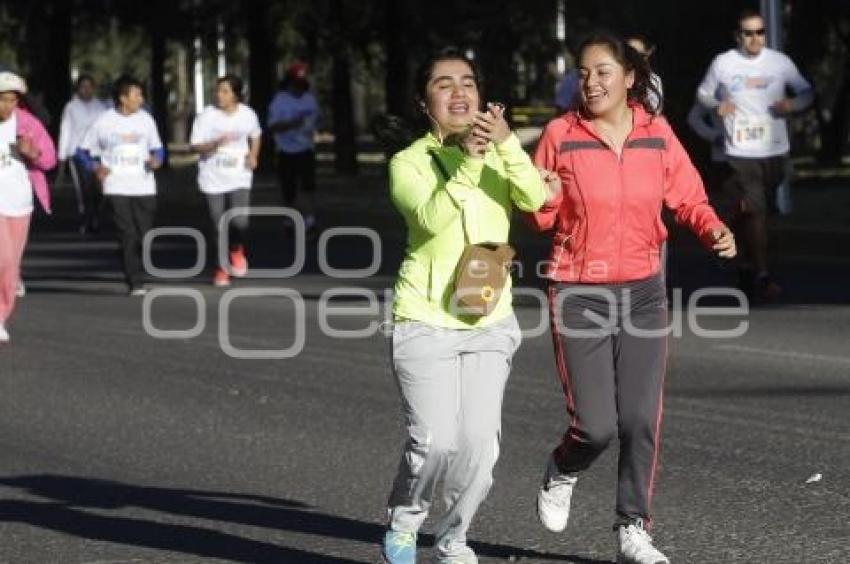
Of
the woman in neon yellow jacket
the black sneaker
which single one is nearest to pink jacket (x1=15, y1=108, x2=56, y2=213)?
the black sneaker

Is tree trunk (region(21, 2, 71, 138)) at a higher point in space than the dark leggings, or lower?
higher

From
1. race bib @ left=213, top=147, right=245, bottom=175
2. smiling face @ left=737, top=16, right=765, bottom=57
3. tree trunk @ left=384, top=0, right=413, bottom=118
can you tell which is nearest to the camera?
smiling face @ left=737, top=16, right=765, bottom=57

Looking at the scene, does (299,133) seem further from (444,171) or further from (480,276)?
(480,276)

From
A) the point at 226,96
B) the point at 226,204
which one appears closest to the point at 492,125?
the point at 226,204

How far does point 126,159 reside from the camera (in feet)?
63.2

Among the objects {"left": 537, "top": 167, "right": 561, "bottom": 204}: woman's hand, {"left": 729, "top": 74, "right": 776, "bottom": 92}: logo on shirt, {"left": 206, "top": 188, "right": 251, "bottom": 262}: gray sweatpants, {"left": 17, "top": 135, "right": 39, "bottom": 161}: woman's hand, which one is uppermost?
{"left": 729, "top": 74, "right": 776, "bottom": 92}: logo on shirt

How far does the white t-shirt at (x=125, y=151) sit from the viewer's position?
19266 millimetres

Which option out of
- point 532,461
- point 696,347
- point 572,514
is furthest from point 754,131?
point 572,514

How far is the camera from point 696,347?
14312 millimetres

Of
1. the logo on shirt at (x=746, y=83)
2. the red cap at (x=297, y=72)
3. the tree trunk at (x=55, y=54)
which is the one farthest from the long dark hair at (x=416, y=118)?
the tree trunk at (x=55, y=54)

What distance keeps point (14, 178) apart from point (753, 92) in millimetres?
4856

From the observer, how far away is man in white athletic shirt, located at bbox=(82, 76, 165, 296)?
19266 millimetres

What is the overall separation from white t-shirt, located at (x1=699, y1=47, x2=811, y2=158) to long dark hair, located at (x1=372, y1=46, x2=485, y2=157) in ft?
30.5

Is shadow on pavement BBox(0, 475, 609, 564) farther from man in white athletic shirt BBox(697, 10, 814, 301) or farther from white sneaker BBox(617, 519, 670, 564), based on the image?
man in white athletic shirt BBox(697, 10, 814, 301)
